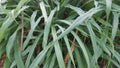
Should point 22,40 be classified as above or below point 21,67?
above

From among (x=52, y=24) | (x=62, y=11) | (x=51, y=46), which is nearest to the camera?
(x=51, y=46)

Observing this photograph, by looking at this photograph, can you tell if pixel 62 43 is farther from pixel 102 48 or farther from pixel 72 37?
pixel 102 48

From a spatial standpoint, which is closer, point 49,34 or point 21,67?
point 21,67

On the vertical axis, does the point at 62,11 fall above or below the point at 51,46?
above

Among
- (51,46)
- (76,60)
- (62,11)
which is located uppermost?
(62,11)

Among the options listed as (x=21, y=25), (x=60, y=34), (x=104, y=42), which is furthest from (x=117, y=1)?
(x=21, y=25)

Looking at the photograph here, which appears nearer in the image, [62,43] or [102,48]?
[102,48]

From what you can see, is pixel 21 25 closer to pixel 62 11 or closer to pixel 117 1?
pixel 62 11

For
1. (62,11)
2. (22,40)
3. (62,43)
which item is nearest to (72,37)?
(62,43)

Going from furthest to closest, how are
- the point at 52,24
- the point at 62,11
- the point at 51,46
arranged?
the point at 62,11, the point at 52,24, the point at 51,46
